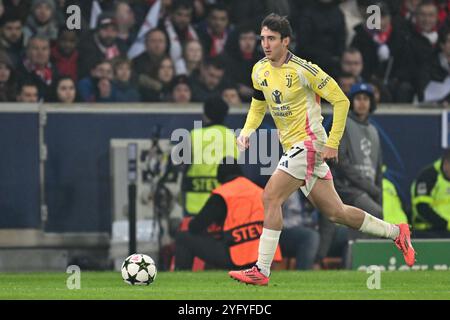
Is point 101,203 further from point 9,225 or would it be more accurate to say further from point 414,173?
point 414,173

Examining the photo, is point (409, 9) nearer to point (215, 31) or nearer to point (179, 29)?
point (215, 31)

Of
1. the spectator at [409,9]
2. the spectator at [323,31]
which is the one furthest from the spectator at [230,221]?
the spectator at [409,9]

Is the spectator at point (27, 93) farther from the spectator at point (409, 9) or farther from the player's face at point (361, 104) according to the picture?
the spectator at point (409, 9)

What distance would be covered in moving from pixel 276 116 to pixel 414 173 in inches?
263

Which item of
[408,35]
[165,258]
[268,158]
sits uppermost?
[408,35]

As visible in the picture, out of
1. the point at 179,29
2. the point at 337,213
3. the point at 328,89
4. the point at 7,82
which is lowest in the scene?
the point at 337,213

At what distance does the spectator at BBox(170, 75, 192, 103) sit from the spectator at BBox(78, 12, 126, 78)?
878mm

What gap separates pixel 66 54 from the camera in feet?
59.8

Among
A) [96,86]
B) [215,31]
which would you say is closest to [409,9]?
[215,31]

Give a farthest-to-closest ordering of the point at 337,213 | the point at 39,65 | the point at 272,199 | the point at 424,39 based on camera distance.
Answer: the point at 424,39 → the point at 39,65 → the point at 337,213 → the point at 272,199

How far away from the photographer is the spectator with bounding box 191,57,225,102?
60.0ft

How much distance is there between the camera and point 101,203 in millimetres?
17453

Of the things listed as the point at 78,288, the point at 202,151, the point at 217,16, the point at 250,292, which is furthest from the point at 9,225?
the point at 250,292

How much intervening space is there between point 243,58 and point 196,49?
2.03 feet
